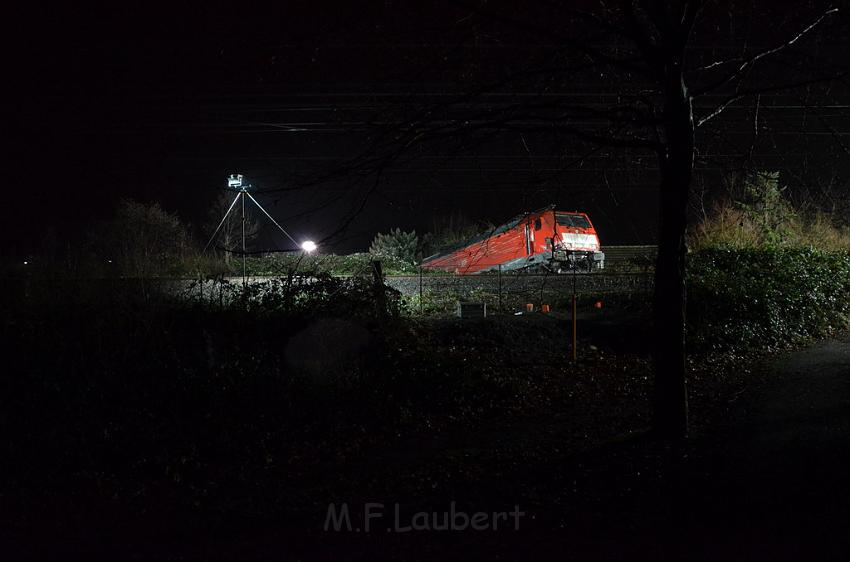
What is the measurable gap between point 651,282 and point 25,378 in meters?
12.6

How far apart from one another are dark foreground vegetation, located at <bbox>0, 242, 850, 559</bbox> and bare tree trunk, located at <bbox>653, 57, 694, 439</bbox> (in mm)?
587

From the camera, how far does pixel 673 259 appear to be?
7.08 meters

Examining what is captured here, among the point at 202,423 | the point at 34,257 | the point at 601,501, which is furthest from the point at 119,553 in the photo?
the point at 34,257

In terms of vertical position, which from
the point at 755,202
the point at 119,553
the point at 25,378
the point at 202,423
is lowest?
the point at 119,553

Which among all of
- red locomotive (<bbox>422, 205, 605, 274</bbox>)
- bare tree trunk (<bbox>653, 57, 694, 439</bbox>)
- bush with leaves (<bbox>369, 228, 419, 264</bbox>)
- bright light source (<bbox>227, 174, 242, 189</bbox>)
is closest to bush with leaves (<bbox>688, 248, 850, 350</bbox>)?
red locomotive (<bbox>422, 205, 605, 274</bbox>)

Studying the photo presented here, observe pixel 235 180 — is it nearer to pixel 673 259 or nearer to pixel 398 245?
pixel 673 259

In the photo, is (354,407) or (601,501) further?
(354,407)

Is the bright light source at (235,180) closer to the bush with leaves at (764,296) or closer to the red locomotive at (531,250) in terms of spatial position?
the bush with leaves at (764,296)

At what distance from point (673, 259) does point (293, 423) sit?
4.48 meters

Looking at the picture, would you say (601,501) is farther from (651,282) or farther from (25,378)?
(651,282)

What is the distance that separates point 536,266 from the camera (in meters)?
25.7

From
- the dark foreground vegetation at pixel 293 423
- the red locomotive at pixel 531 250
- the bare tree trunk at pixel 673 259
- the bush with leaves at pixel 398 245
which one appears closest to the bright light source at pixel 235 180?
the dark foreground vegetation at pixel 293 423

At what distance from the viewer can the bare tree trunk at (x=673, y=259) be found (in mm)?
6992

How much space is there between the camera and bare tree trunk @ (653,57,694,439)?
699 cm
